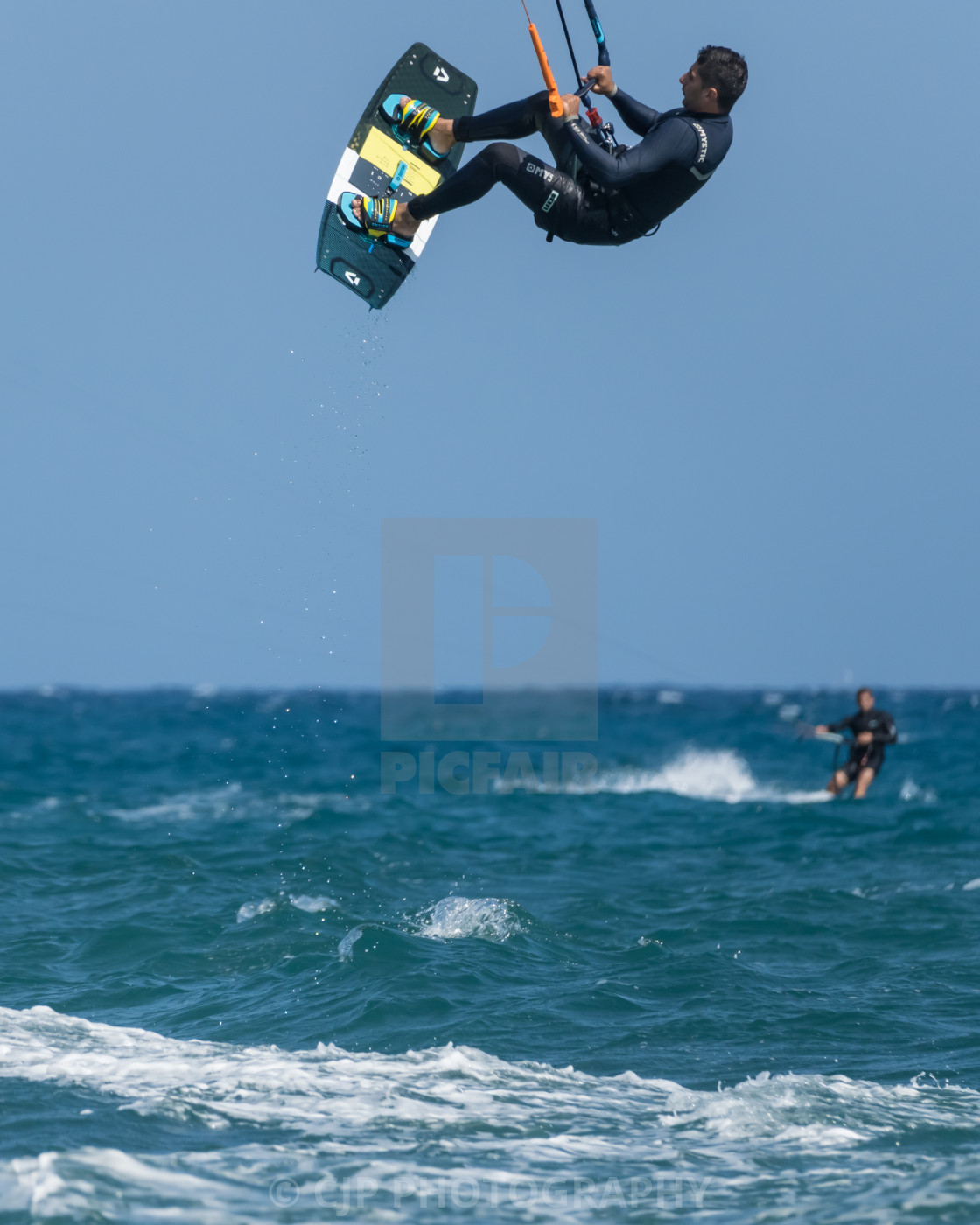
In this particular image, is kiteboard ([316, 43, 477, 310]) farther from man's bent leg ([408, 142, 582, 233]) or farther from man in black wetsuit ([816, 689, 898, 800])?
man in black wetsuit ([816, 689, 898, 800])

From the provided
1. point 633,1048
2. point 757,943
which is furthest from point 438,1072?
point 757,943

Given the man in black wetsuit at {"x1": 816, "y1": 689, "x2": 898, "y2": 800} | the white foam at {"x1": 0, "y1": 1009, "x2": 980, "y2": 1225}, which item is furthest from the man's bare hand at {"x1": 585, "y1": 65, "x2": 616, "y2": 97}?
the man in black wetsuit at {"x1": 816, "y1": 689, "x2": 898, "y2": 800}

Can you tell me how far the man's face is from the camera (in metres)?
6.80

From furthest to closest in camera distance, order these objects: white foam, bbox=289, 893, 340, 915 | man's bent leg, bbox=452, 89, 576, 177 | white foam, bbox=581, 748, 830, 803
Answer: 1. white foam, bbox=581, 748, 830, 803
2. white foam, bbox=289, 893, 340, 915
3. man's bent leg, bbox=452, 89, 576, 177

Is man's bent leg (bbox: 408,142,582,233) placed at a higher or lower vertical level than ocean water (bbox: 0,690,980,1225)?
higher

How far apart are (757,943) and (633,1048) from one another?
3378mm

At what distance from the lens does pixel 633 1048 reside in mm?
7809

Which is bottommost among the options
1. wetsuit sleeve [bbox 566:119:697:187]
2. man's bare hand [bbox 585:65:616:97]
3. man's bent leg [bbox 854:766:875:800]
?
man's bent leg [bbox 854:766:875:800]

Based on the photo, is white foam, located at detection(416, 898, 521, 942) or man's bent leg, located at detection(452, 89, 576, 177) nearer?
man's bent leg, located at detection(452, 89, 576, 177)

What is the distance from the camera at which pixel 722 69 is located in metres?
6.78

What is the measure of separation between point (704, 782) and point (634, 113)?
22641 mm

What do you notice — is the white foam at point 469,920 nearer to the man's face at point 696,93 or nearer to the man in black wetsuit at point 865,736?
the man's face at point 696,93

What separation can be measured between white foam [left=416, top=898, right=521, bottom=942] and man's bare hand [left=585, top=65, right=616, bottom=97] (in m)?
6.70

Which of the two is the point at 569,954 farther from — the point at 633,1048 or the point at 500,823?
the point at 500,823
